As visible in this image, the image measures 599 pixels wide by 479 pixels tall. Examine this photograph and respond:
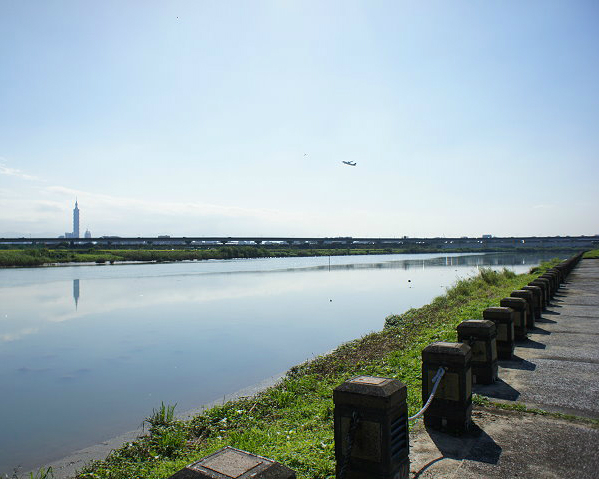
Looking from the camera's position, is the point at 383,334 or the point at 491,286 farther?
the point at 491,286

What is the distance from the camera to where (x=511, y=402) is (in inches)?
243

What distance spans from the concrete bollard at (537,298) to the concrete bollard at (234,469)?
1139 centimetres

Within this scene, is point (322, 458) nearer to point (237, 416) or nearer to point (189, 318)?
point (237, 416)

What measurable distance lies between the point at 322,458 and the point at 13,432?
21.6 feet

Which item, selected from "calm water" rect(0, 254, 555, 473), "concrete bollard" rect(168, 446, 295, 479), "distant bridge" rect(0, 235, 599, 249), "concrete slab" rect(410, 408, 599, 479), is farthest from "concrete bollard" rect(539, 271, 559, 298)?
"distant bridge" rect(0, 235, 599, 249)

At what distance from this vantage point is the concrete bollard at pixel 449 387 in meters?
5.11

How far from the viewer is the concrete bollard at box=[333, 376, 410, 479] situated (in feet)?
11.7

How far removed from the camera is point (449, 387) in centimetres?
519

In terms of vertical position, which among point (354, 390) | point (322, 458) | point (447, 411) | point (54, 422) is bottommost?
point (54, 422)

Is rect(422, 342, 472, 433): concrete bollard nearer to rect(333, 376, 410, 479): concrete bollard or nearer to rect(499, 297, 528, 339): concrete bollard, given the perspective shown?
rect(333, 376, 410, 479): concrete bollard

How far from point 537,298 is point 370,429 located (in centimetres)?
1104

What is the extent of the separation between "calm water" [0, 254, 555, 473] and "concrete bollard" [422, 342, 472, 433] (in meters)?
5.72

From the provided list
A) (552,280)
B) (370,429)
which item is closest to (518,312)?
(370,429)

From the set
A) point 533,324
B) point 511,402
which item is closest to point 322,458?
point 511,402
